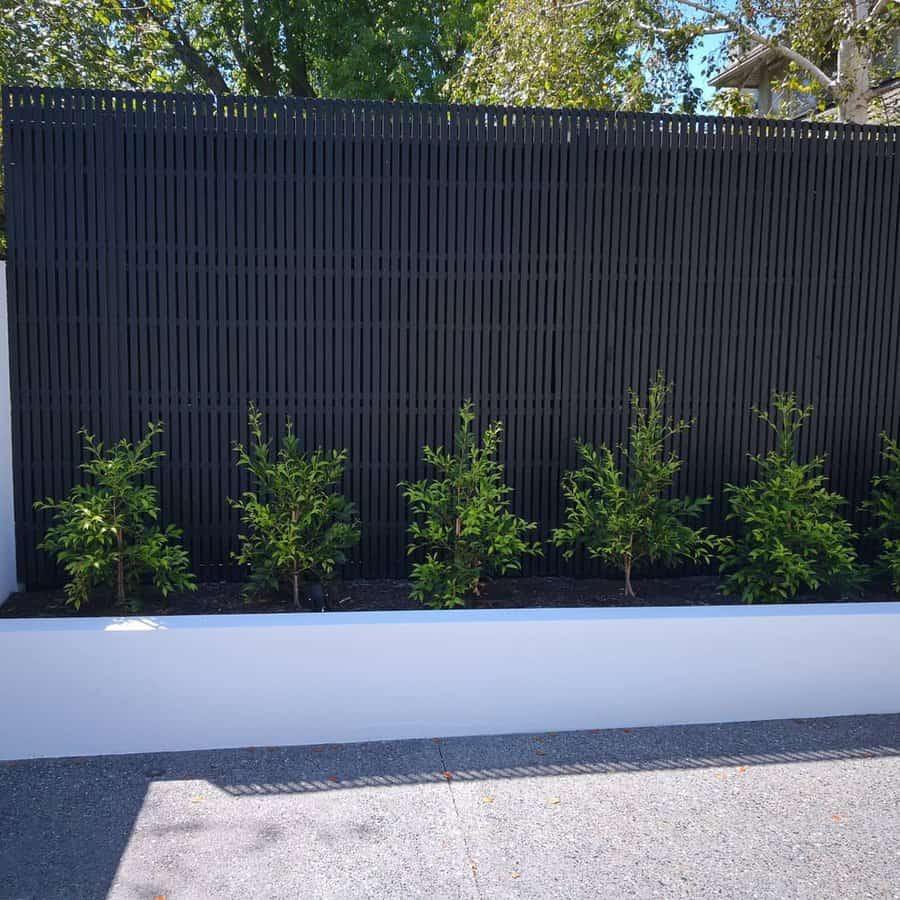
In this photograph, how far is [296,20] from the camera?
18266 millimetres

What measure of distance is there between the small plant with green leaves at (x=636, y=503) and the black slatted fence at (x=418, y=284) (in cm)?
13

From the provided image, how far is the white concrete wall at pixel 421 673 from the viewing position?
409cm

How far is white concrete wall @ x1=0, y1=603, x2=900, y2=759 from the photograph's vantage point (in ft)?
13.4

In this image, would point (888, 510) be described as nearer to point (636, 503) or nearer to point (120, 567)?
point (636, 503)

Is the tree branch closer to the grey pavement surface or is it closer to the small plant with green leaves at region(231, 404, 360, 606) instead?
the small plant with green leaves at region(231, 404, 360, 606)

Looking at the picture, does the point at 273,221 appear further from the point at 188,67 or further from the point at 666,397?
the point at 188,67

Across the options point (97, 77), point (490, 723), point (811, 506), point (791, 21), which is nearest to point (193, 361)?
point (490, 723)

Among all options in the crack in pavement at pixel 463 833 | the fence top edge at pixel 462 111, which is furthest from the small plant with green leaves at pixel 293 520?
the fence top edge at pixel 462 111

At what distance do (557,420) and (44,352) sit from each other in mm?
2982

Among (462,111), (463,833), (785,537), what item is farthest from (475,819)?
(462,111)

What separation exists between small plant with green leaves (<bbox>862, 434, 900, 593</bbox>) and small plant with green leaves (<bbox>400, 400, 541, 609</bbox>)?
2.11 meters

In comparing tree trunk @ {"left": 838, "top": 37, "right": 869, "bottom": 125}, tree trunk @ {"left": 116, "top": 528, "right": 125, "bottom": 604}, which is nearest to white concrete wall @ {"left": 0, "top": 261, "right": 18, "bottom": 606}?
tree trunk @ {"left": 116, "top": 528, "right": 125, "bottom": 604}

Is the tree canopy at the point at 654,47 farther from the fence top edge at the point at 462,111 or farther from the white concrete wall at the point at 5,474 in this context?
the white concrete wall at the point at 5,474

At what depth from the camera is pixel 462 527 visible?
198 inches
